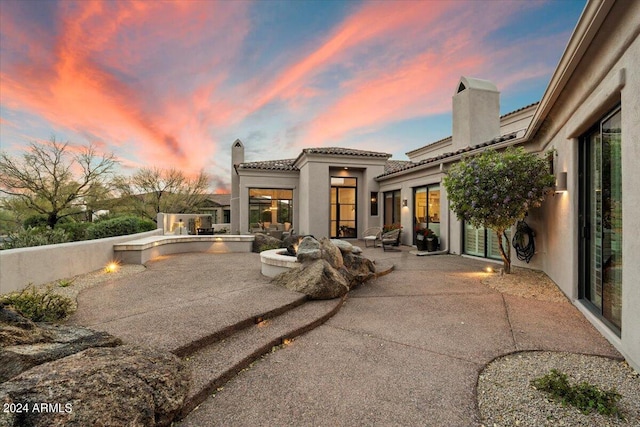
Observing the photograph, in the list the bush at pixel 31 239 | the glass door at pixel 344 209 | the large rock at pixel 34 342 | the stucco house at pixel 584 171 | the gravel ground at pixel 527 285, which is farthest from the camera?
the glass door at pixel 344 209

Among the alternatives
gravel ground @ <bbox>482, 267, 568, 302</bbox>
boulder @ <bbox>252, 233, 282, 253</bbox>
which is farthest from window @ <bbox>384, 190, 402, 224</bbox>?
gravel ground @ <bbox>482, 267, 568, 302</bbox>

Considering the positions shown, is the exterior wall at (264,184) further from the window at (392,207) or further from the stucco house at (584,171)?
the stucco house at (584,171)

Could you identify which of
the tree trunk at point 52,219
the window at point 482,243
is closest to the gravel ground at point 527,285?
the window at point 482,243

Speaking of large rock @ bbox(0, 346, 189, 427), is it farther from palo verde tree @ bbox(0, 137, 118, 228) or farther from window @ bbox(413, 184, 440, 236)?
palo verde tree @ bbox(0, 137, 118, 228)

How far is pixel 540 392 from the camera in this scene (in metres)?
2.44

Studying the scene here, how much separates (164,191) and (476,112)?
71.8 feet

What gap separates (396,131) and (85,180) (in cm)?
1677

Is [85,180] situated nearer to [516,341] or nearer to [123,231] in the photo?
[123,231]

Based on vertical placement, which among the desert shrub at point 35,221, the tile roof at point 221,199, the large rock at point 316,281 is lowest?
the large rock at point 316,281

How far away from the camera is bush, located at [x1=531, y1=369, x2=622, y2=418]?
85.7 inches

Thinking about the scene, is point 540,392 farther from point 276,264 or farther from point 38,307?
point 38,307

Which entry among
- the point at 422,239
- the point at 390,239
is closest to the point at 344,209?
the point at 390,239

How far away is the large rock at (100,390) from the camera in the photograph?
1641 mm

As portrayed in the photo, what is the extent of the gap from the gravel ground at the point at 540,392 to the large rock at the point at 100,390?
2.36 meters
